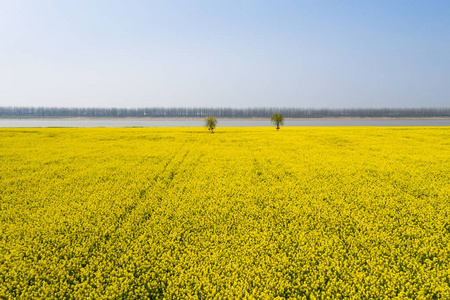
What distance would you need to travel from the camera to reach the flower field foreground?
15.5ft

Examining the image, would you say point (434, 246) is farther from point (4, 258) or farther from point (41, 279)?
point (4, 258)

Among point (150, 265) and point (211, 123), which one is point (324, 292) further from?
point (211, 123)

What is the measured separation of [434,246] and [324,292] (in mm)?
3478

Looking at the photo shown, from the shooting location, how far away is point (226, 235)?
646cm

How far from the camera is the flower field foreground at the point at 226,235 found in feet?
15.5

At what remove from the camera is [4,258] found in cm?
565

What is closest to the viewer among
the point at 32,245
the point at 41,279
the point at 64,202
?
the point at 41,279

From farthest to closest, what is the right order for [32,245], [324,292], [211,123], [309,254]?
[211,123] → [32,245] → [309,254] → [324,292]

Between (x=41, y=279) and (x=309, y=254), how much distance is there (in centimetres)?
590

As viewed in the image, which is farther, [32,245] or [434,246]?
[32,245]

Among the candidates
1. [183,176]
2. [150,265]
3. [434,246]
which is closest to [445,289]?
[434,246]

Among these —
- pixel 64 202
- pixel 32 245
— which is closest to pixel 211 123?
pixel 64 202

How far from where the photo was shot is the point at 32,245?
6129 millimetres

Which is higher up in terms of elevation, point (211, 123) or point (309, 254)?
point (211, 123)
